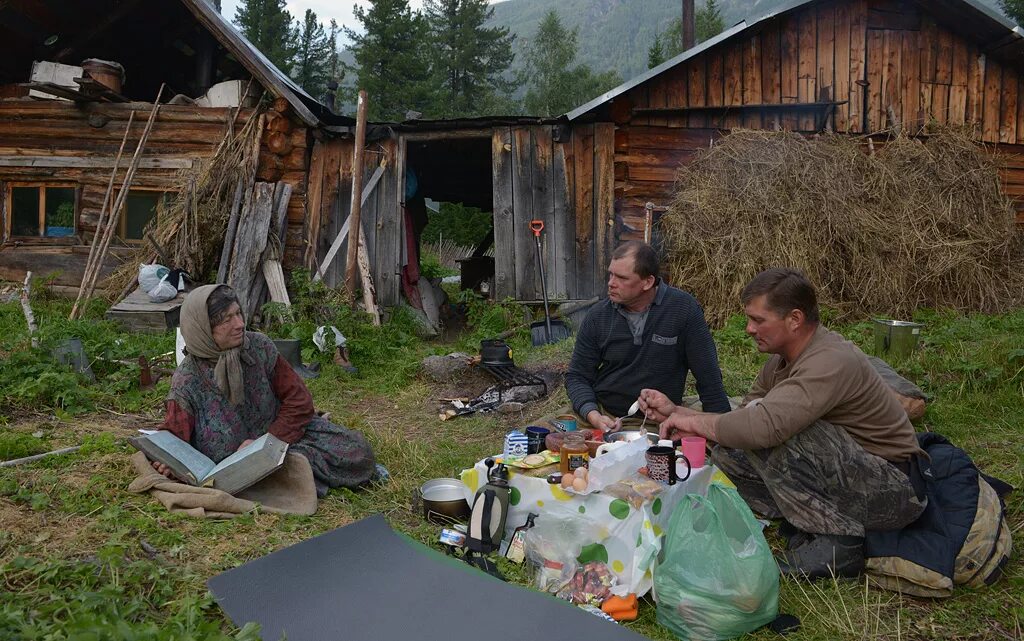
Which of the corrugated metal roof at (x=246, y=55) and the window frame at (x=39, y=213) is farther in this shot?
the window frame at (x=39, y=213)

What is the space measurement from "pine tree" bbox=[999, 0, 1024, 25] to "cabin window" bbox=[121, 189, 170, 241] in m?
26.7

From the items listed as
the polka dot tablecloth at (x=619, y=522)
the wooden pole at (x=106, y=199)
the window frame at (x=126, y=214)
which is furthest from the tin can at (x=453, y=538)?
the wooden pole at (x=106, y=199)

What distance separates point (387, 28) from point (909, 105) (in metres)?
26.7

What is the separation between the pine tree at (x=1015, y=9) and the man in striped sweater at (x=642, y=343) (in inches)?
1043

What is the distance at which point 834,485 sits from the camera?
3.11 meters

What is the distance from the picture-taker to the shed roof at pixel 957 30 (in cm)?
891

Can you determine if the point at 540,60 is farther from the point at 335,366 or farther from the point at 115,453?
the point at 115,453

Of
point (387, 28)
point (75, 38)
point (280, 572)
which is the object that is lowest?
point (280, 572)

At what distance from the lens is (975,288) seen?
29.3 ft

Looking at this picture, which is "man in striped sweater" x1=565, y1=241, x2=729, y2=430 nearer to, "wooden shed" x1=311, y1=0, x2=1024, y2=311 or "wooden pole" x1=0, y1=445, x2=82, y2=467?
"wooden pole" x1=0, y1=445, x2=82, y2=467

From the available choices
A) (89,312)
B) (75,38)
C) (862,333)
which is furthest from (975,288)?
(75,38)

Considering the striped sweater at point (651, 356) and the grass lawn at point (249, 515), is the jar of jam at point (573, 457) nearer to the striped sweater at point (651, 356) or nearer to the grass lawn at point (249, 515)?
the grass lawn at point (249, 515)

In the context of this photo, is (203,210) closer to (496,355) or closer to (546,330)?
(496,355)

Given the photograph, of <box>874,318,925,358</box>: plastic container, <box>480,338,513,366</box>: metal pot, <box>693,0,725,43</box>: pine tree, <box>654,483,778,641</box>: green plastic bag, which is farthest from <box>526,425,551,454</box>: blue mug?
<box>693,0,725,43</box>: pine tree
